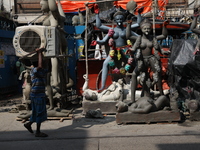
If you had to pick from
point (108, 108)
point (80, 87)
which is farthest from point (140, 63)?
point (80, 87)

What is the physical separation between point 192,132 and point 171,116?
2.44 feet

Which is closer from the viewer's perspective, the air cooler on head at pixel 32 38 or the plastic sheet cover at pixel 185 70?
the air cooler on head at pixel 32 38

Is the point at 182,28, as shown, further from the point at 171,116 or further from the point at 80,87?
the point at 171,116

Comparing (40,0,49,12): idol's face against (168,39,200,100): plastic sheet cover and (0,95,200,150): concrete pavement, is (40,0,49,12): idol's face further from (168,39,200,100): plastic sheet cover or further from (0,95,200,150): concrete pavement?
(168,39,200,100): plastic sheet cover

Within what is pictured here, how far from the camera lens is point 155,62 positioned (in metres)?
6.42

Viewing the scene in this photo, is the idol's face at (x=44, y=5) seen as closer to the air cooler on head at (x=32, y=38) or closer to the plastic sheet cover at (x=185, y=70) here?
the air cooler on head at (x=32, y=38)

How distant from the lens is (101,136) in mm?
5215

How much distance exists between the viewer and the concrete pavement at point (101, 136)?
4621 millimetres

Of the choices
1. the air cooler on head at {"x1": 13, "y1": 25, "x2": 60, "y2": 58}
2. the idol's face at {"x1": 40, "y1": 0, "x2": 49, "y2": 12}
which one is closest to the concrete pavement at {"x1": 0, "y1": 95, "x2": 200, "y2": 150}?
the air cooler on head at {"x1": 13, "y1": 25, "x2": 60, "y2": 58}

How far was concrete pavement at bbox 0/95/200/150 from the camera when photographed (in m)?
4.62

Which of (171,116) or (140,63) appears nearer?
(171,116)

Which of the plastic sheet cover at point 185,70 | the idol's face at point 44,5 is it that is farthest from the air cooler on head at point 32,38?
the plastic sheet cover at point 185,70

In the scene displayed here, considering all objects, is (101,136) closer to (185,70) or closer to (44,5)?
(185,70)

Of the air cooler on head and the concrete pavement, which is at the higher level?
the air cooler on head
